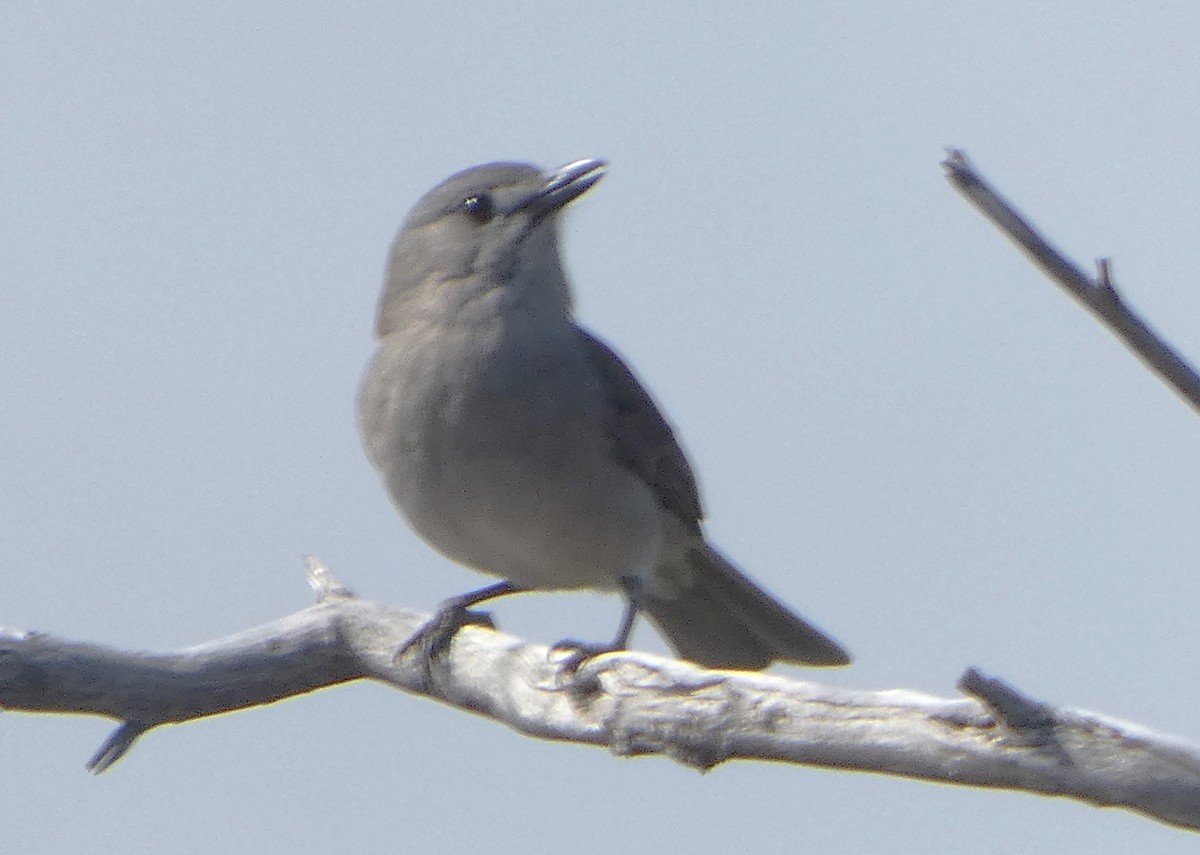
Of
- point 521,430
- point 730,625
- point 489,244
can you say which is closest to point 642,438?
point 521,430

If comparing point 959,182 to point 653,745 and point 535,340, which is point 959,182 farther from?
point 535,340

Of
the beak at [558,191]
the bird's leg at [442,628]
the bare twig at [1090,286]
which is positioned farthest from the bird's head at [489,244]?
the bare twig at [1090,286]

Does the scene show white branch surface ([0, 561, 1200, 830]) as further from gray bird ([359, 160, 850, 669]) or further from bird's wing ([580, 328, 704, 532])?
bird's wing ([580, 328, 704, 532])

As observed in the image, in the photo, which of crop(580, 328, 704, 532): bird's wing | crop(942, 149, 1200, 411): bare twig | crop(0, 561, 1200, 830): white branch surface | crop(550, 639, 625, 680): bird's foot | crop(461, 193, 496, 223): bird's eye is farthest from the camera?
crop(461, 193, 496, 223): bird's eye

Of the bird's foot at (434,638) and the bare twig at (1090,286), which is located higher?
the bare twig at (1090,286)

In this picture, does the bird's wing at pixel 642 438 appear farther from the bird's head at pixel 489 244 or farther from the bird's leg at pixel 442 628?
the bird's leg at pixel 442 628

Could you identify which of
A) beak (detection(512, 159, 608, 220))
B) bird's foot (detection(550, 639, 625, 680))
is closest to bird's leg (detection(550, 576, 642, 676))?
bird's foot (detection(550, 639, 625, 680))

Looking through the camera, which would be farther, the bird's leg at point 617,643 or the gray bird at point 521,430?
the gray bird at point 521,430
